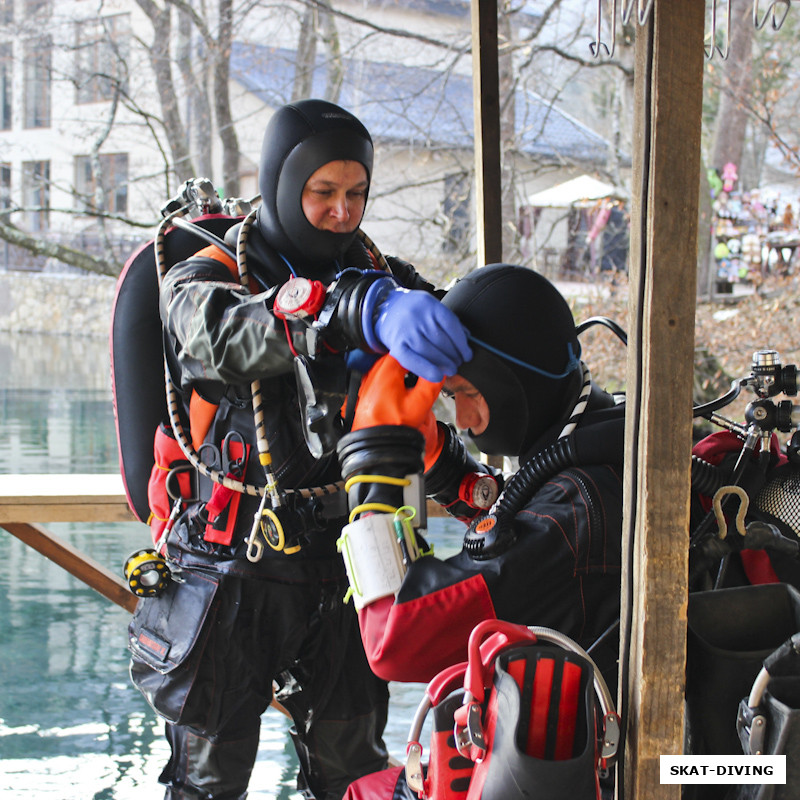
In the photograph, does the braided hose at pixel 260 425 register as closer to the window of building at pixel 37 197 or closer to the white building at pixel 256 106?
the white building at pixel 256 106

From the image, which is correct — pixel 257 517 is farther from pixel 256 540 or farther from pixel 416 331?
pixel 416 331

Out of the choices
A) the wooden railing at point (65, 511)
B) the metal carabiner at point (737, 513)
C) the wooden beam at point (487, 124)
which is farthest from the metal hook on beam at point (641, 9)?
the wooden railing at point (65, 511)

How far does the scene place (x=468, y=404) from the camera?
1.86m

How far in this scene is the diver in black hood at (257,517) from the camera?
2.02 meters

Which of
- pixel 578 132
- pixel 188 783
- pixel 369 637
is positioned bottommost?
pixel 188 783

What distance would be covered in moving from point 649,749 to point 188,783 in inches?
44.2

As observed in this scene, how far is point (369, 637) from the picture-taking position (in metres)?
1.54

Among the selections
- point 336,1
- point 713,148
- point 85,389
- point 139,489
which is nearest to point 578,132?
point 713,148

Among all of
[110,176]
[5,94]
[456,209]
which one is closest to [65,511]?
[456,209]

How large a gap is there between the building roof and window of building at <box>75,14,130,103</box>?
4.25 feet

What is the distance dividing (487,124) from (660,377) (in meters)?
1.64

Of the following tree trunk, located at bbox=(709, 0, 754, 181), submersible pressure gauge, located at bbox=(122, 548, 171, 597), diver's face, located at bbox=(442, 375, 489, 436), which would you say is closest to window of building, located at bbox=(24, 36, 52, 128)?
tree trunk, located at bbox=(709, 0, 754, 181)

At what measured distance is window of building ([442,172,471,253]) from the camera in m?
9.31

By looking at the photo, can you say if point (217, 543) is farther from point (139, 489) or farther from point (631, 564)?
point (631, 564)
